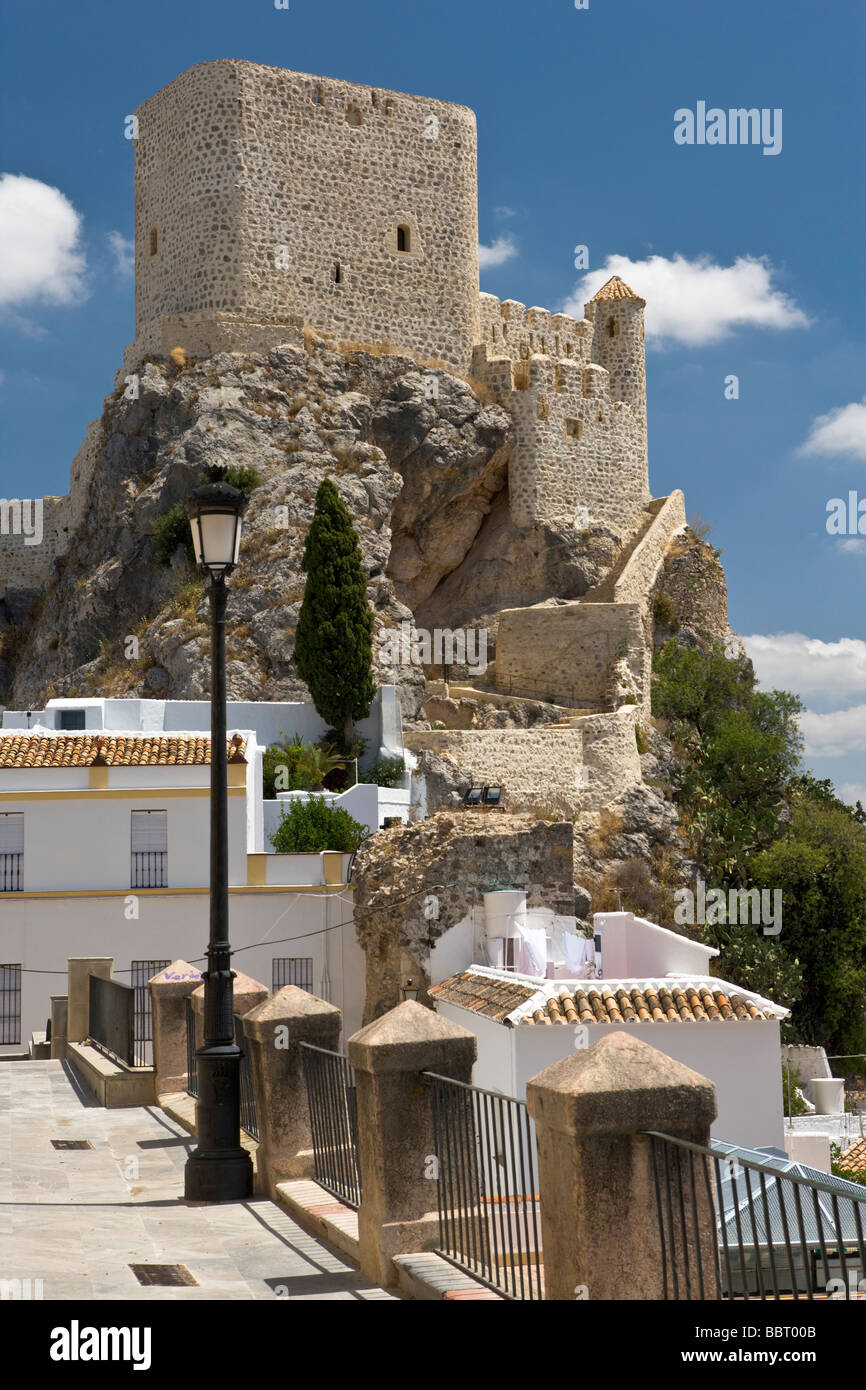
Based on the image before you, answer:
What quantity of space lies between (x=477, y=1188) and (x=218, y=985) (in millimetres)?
3081

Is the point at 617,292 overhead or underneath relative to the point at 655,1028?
overhead

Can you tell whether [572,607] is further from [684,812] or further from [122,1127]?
[122,1127]

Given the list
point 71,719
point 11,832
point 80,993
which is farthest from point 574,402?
point 80,993

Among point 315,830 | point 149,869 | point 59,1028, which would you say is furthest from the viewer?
point 315,830

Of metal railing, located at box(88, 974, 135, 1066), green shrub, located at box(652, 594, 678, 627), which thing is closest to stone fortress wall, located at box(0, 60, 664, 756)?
green shrub, located at box(652, 594, 678, 627)

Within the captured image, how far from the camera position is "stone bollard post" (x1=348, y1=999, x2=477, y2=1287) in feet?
24.8

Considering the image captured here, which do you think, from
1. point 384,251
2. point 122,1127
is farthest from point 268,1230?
point 384,251

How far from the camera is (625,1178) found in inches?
226

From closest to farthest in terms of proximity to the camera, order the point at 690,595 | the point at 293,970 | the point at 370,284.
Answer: the point at 293,970 < the point at 370,284 < the point at 690,595

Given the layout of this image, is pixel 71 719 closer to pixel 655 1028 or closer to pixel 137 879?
pixel 137 879

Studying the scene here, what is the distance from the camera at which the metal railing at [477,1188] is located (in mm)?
6887

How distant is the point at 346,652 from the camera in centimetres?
3634

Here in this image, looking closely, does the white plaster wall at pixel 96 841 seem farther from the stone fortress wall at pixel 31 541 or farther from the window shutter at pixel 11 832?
the stone fortress wall at pixel 31 541
